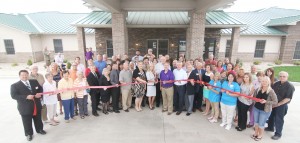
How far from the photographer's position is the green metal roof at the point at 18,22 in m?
16.6

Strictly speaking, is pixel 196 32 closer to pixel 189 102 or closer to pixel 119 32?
pixel 119 32

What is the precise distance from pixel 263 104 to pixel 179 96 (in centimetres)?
246

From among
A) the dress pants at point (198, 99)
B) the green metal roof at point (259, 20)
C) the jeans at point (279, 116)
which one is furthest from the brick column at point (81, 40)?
the green metal roof at point (259, 20)

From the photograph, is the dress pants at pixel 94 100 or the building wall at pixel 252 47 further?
the building wall at pixel 252 47

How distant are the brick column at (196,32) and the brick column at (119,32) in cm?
A: 363

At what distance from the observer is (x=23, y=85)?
4.20m

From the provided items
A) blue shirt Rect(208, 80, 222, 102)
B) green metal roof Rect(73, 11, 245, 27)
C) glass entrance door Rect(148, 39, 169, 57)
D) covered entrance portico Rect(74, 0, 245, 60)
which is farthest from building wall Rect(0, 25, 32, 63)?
blue shirt Rect(208, 80, 222, 102)

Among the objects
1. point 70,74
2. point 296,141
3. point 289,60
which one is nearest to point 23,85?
point 70,74

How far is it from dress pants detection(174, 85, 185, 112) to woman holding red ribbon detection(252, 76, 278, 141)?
2.14 meters

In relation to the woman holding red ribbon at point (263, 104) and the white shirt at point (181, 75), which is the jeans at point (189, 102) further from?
the woman holding red ribbon at point (263, 104)

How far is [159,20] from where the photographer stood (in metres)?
11.6

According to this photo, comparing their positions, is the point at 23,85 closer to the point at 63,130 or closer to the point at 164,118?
the point at 63,130

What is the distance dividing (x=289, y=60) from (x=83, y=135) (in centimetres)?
2042

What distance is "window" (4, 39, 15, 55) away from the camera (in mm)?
17109
